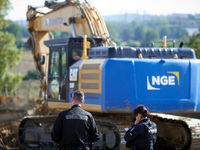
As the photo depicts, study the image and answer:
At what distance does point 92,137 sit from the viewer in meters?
6.96

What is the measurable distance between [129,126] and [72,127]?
3.84 meters

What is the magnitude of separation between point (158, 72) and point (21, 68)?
76.1 m

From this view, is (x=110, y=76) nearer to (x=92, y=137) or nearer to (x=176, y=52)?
(x=176, y=52)

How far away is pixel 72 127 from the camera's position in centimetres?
677

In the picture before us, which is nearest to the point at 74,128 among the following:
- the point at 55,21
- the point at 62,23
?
the point at 62,23

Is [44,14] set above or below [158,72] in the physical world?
above

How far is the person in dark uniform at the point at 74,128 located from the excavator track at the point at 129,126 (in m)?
3.18

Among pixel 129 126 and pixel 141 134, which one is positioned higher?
pixel 141 134

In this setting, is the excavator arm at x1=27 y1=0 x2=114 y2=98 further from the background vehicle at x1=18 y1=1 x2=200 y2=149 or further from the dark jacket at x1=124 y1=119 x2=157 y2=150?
the dark jacket at x1=124 y1=119 x2=157 y2=150

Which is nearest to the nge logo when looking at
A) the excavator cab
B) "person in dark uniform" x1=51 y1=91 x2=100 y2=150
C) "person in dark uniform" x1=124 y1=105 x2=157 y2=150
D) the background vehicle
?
the background vehicle

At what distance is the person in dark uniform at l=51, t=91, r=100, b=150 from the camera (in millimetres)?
6758

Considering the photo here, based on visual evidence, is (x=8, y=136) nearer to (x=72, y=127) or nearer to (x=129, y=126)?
(x=129, y=126)

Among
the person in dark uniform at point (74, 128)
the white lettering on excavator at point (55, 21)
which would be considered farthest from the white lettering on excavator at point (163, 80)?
the white lettering on excavator at point (55, 21)

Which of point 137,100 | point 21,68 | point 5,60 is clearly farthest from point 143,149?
point 21,68
